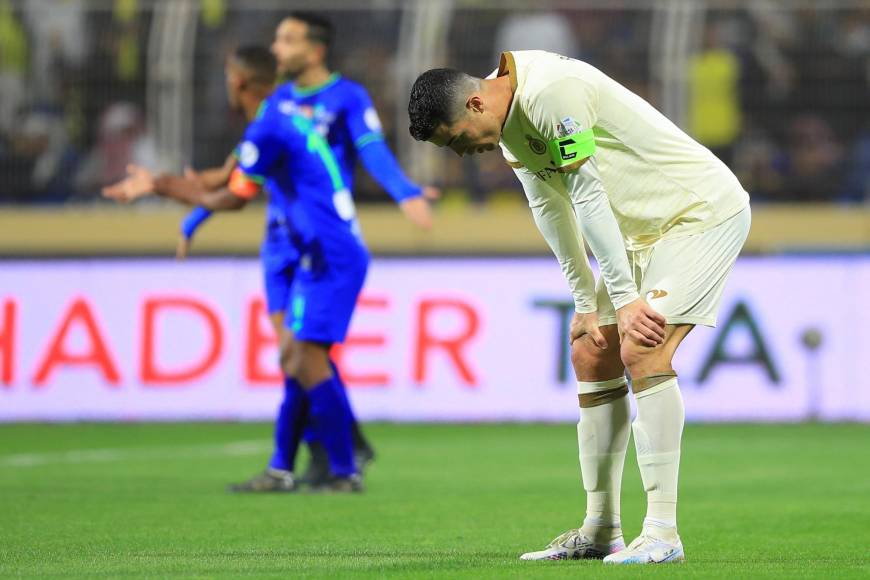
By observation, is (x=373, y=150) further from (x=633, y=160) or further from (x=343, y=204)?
(x=633, y=160)

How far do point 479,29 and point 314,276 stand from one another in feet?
22.1

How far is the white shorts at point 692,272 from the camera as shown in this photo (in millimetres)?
5598

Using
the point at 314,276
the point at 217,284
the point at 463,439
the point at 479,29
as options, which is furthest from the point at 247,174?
the point at 479,29

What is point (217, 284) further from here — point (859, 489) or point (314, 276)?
point (859, 489)

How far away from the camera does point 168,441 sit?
1224 centimetres

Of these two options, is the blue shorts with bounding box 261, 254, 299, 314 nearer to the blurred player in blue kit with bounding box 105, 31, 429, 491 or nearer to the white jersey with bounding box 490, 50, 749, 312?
the blurred player in blue kit with bounding box 105, 31, 429, 491

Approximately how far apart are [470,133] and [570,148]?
0.31 meters

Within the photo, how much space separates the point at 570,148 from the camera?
537 centimetres

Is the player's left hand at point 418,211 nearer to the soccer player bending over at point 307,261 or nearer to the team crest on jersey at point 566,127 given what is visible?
the soccer player bending over at point 307,261

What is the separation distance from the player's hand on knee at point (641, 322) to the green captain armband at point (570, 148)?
0.49 metres

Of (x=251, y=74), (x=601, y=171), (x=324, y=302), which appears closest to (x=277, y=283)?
(x=324, y=302)

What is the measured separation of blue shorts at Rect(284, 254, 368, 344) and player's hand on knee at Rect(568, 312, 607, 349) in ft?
9.44

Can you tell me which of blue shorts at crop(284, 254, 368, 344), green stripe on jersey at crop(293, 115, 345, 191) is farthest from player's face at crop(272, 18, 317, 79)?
blue shorts at crop(284, 254, 368, 344)

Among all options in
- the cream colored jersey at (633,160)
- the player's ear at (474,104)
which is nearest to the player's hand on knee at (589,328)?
the cream colored jersey at (633,160)
